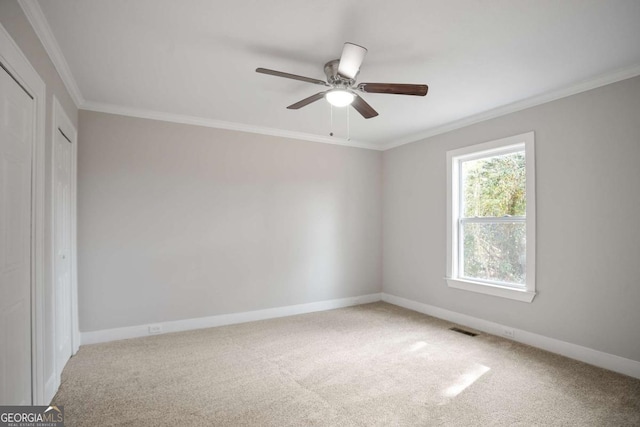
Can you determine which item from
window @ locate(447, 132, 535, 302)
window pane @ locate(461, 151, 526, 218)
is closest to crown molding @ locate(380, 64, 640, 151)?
window @ locate(447, 132, 535, 302)

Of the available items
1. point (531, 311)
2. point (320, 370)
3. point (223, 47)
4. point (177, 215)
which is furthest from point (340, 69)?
point (531, 311)

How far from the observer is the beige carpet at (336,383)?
88.7 inches

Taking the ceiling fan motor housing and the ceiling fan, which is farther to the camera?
the ceiling fan motor housing

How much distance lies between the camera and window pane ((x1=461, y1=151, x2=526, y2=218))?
3725mm

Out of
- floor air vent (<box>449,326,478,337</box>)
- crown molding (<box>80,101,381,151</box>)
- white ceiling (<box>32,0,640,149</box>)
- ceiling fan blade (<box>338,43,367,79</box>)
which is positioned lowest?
floor air vent (<box>449,326,478,337</box>)

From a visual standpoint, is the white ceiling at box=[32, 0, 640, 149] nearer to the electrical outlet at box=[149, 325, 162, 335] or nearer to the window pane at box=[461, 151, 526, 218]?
the window pane at box=[461, 151, 526, 218]

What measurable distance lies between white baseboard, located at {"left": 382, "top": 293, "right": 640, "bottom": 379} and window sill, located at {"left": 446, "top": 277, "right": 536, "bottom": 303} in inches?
13.1

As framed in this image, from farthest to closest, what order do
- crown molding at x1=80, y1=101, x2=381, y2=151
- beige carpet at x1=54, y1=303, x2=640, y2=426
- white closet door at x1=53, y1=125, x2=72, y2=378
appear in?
1. crown molding at x1=80, y1=101, x2=381, y2=151
2. white closet door at x1=53, y1=125, x2=72, y2=378
3. beige carpet at x1=54, y1=303, x2=640, y2=426

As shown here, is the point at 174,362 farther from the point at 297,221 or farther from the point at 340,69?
the point at 340,69

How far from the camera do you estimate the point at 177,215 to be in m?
4.03

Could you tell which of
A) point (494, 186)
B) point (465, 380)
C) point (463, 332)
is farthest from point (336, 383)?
point (494, 186)

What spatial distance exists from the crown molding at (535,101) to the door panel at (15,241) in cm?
406

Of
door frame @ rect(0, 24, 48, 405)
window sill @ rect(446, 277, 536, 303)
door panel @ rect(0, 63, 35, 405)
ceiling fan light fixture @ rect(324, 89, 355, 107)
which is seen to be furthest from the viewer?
window sill @ rect(446, 277, 536, 303)

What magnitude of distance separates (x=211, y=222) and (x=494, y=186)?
132 inches
